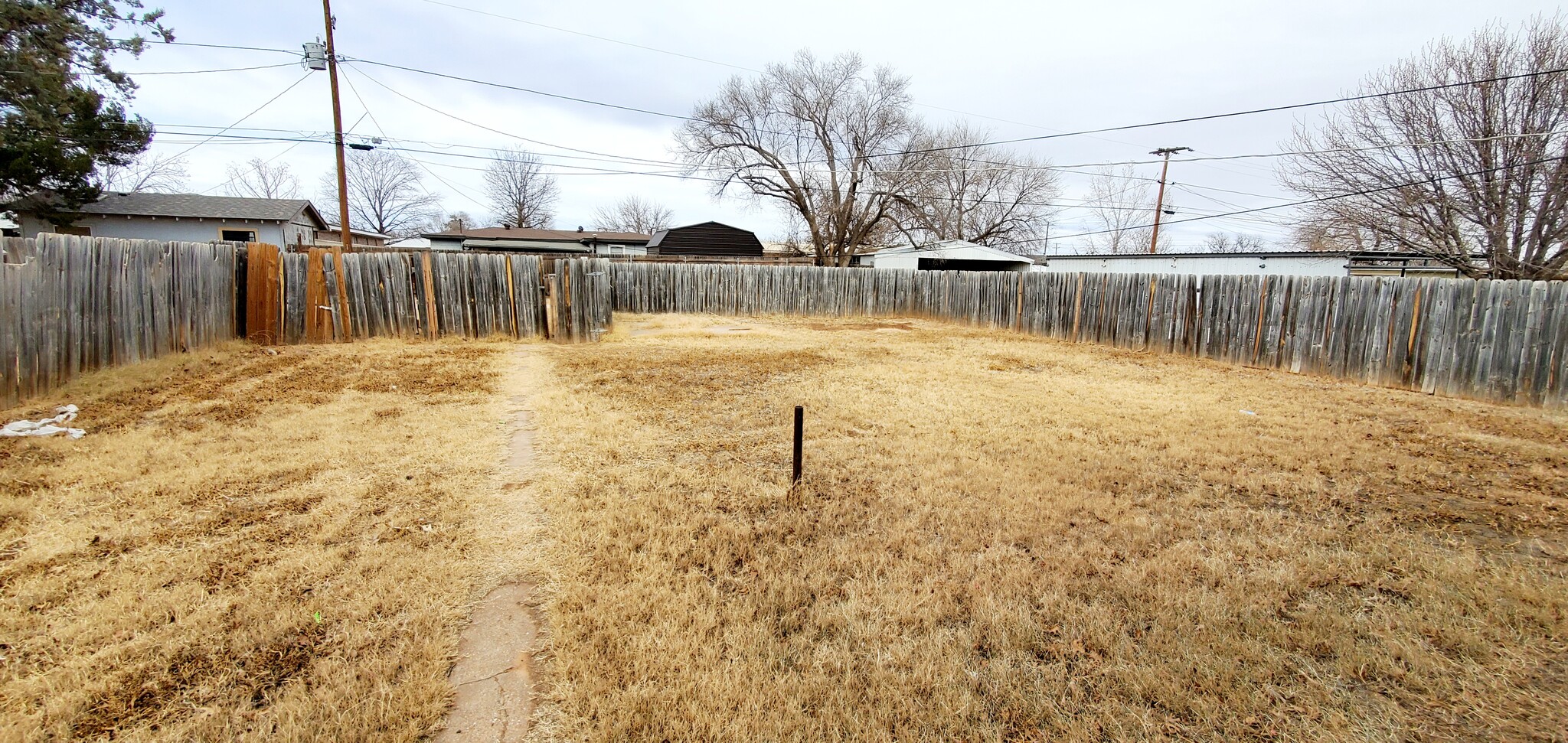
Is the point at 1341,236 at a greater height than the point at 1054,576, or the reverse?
the point at 1341,236

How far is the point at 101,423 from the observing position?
5.04m

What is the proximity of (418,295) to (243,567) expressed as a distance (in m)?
8.97

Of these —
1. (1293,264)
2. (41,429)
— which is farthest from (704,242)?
(41,429)

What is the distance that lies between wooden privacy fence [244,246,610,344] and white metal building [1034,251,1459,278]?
14.7m

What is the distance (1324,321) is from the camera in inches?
366

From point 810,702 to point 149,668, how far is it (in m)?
2.39

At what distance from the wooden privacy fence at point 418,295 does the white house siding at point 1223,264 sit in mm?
13161

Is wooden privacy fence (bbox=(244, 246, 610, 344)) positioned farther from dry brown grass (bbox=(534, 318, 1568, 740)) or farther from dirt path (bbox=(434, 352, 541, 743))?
dirt path (bbox=(434, 352, 541, 743))

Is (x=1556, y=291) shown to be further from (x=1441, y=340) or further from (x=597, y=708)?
(x=597, y=708)

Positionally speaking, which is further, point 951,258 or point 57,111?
point 951,258

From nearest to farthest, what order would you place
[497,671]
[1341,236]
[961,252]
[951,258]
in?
[497,671] → [1341,236] → [951,258] → [961,252]

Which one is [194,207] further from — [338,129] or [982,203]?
[982,203]

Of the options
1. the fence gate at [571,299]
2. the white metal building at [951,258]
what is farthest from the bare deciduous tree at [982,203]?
the fence gate at [571,299]

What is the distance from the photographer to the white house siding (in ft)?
52.8
